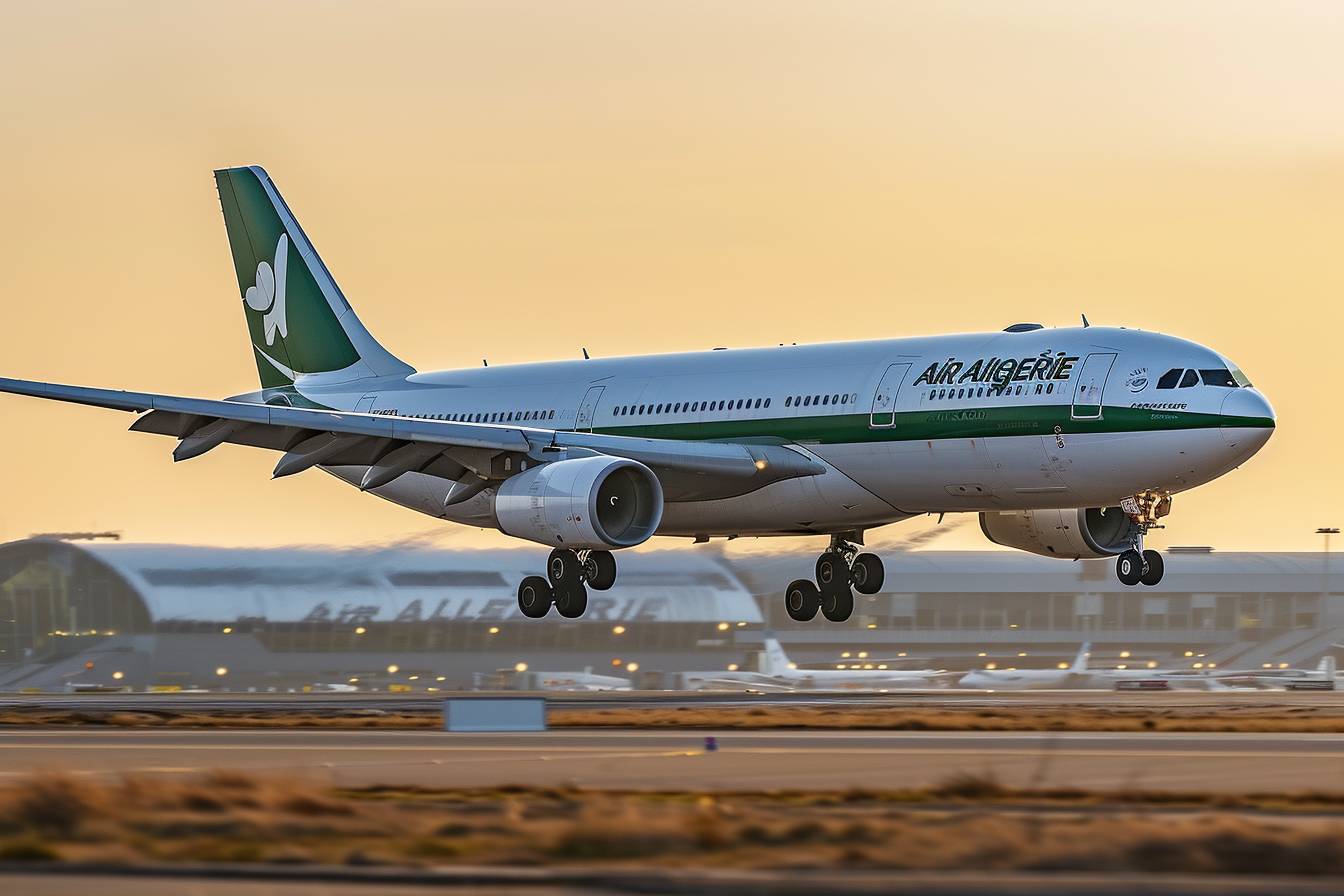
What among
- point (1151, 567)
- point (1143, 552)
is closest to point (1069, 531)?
point (1143, 552)

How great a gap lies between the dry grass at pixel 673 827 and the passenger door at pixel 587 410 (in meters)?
27.5

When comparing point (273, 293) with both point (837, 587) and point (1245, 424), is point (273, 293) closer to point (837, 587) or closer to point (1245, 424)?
point (837, 587)

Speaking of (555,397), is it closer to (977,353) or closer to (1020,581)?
(977,353)

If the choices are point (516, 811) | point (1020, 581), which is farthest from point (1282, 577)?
point (516, 811)

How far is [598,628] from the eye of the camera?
7450cm

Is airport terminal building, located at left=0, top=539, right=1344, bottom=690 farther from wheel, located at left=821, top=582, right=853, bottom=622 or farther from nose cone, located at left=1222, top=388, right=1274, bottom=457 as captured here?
nose cone, located at left=1222, top=388, right=1274, bottom=457

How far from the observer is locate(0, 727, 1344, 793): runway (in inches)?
973

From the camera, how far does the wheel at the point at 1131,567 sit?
4434 cm

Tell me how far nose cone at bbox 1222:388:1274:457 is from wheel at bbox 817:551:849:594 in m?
13.6

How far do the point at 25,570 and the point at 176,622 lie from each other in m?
7.53

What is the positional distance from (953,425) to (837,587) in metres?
10.5

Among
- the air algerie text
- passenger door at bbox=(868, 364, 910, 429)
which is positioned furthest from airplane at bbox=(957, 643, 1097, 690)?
A: the air algerie text

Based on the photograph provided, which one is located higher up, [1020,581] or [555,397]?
[555,397]

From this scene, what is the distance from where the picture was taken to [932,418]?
43156 millimetres
